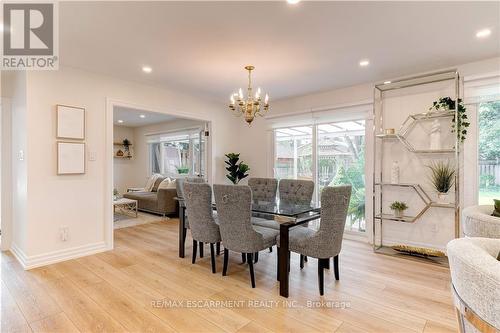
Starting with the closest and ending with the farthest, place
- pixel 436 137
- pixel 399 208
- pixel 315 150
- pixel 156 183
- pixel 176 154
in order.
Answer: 1. pixel 436 137
2. pixel 399 208
3. pixel 315 150
4. pixel 156 183
5. pixel 176 154

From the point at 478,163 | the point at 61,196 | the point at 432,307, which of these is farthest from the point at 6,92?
the point at 478,163

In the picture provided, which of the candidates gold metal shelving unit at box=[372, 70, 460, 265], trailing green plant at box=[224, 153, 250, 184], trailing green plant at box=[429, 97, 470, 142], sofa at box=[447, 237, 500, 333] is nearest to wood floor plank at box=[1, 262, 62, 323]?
sofa at box=[447, 237, 500, 333]

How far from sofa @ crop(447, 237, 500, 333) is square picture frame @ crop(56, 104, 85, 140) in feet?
12.6

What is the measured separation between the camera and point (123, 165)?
347 inches

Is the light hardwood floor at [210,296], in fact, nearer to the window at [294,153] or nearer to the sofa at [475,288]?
the sofa at [475,288]

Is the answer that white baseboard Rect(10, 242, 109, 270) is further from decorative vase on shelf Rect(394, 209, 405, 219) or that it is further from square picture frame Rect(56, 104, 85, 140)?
decorative vase on shelf Rect(394, 209, 405, 219)

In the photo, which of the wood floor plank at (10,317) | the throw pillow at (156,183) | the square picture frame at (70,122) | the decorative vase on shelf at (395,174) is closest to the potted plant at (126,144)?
the throw pillow at (156,183)

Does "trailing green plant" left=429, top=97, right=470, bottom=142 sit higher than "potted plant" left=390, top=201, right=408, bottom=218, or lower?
higher

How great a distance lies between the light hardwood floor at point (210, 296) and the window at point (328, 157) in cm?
118

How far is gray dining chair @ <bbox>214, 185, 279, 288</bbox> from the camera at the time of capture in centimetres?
250

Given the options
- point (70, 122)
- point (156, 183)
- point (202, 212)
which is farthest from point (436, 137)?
point (156, 183)

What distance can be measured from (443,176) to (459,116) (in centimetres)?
75

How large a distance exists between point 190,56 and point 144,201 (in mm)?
4304

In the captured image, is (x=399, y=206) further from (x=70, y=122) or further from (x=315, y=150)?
(x=70, y=122)
